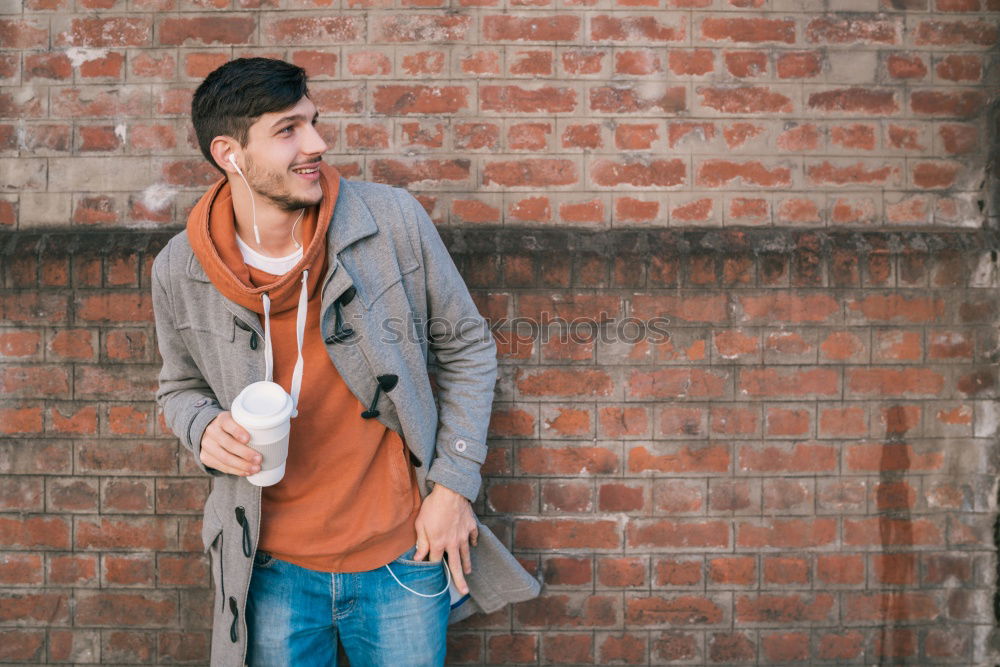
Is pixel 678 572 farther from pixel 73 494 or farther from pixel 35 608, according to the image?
pixel 35 608

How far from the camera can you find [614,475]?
8.46 feet

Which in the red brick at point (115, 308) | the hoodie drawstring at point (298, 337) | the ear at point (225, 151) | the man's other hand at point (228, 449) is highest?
the ear at point (225, 151)

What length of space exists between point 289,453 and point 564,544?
110 centimetres

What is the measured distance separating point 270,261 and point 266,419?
1.58 ft

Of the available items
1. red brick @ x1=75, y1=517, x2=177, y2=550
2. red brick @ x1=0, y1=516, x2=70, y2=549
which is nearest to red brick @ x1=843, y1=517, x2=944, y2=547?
red brick @ x1=75, y1=517, x2=177, y2=550

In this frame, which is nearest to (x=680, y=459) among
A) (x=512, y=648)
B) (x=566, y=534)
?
(x=566, y=534)

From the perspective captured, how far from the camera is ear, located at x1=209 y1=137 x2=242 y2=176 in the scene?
193cm

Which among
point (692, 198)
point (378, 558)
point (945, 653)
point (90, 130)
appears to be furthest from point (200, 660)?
point (945, 653)

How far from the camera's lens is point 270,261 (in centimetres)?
198

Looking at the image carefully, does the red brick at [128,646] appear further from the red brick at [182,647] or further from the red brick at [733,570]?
the red brick at [733,570]

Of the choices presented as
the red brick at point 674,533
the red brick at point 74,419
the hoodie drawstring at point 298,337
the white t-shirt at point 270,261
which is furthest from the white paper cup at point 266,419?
the red brick at point 674,533

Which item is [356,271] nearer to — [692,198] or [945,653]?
[692,198]

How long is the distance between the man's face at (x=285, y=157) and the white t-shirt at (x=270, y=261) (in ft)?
0.47

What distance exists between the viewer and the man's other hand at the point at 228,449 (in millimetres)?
1776
